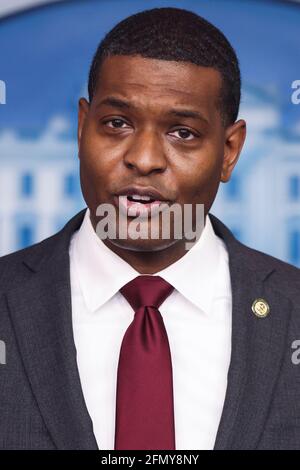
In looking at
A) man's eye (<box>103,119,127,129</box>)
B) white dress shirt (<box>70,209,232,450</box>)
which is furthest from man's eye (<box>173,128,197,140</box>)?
white dress shirt (<box>70,209,232,450</box>)

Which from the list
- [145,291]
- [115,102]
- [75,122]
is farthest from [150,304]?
[75,122]

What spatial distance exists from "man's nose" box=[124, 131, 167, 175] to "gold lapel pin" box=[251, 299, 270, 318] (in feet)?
1.16

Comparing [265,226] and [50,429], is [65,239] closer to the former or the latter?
[50,429]

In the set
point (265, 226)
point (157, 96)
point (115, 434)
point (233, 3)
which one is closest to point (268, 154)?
point (265, 226)

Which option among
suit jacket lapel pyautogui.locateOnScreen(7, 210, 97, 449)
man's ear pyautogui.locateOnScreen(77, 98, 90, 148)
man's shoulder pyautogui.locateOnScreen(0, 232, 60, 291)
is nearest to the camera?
suit jacket lapel pyautogui.locateOnScreen(7, 210, 97, 449)

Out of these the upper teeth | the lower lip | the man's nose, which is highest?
the man's nose

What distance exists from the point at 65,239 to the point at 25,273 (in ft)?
0.39

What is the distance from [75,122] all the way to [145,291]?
721mm

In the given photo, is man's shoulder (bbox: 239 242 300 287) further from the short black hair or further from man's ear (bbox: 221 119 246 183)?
the short black hair

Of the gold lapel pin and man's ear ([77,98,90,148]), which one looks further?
man's ear ([77,98,90,148])

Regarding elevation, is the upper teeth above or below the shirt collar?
above

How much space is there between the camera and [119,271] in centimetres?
205

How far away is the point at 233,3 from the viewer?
101 inches

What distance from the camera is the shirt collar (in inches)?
80.0
